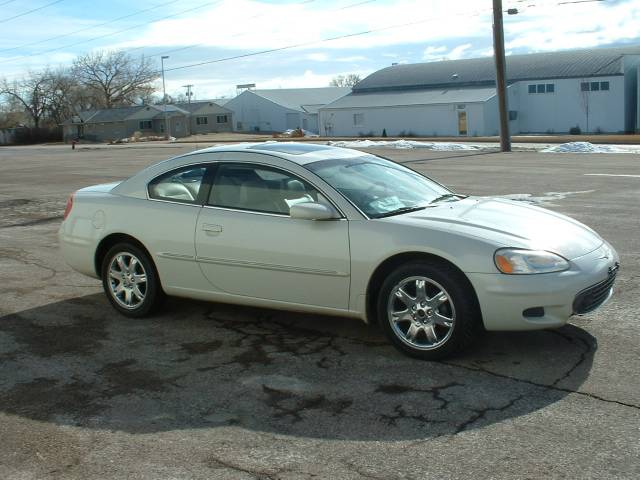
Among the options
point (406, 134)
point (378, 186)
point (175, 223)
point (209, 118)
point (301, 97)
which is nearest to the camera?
point (378, 186)

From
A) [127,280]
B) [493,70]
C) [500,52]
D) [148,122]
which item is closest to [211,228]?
[127,280]

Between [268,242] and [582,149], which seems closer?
[268,242]

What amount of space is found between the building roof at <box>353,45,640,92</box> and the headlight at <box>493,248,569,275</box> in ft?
192

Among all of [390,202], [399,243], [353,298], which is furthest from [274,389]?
[390,202]

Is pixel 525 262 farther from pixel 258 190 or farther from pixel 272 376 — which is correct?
pixel 258 190

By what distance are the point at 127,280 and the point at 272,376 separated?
2.13 metres

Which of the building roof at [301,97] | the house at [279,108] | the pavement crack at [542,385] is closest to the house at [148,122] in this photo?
the house at [279,108]

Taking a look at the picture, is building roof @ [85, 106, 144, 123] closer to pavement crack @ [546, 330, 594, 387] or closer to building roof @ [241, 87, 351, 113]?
building roof @ [241, 87, 351, 113]

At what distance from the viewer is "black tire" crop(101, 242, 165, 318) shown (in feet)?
21.4

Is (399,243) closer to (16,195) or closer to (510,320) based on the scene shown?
(510,320)

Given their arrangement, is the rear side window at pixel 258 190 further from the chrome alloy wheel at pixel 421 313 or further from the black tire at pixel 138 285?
the chrome alloy wheel at pixel 421 313

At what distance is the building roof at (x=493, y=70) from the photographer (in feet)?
198

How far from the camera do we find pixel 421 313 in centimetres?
523

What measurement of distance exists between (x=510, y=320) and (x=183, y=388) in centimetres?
218
